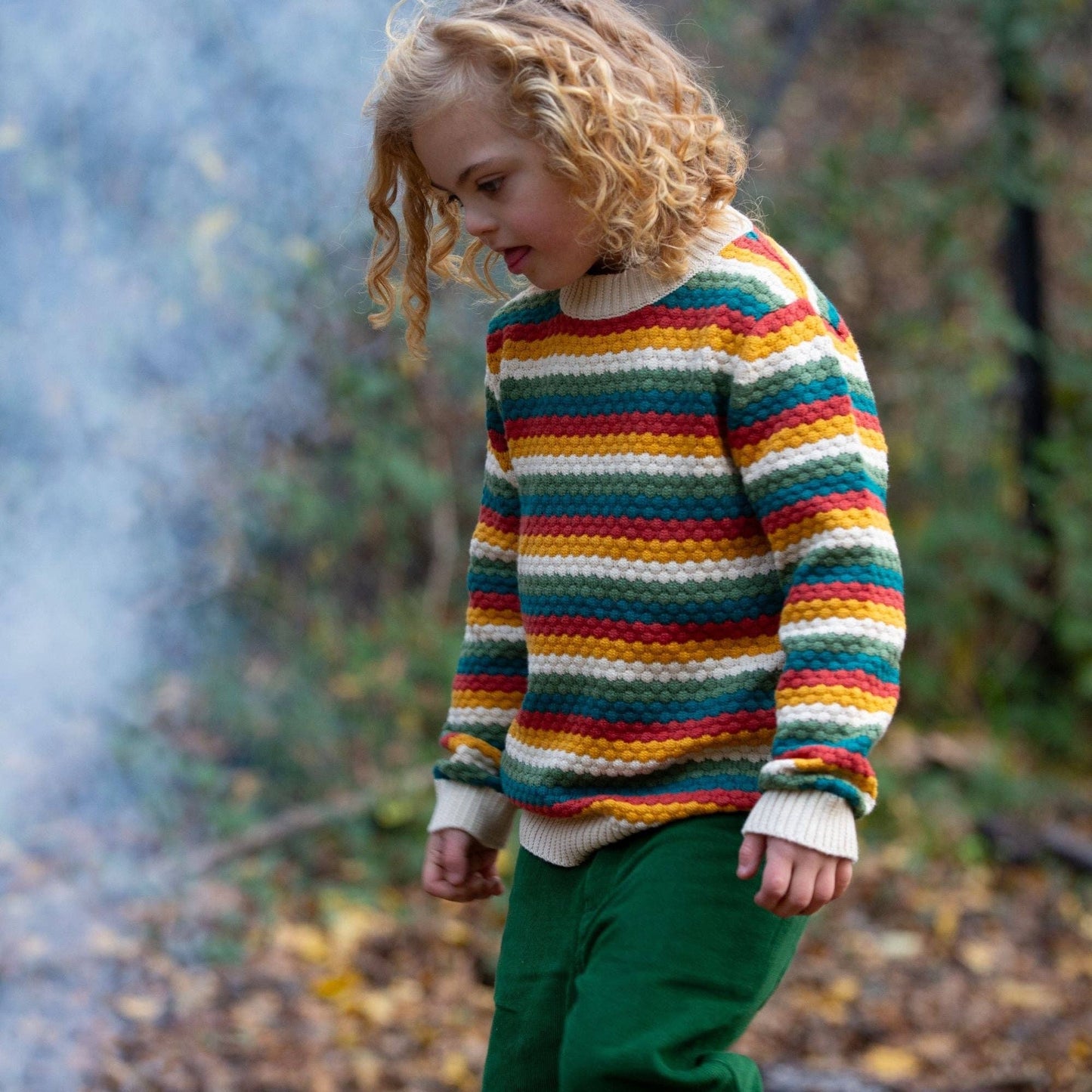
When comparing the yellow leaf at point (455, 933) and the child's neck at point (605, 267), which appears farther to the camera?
the yellow leaf at point (455, 933)

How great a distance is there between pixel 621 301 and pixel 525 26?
0.32m

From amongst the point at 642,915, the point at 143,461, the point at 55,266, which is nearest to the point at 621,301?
the point at 642,915

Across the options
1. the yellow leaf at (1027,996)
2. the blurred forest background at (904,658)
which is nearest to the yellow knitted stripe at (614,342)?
the blurred forest background at (904,658)

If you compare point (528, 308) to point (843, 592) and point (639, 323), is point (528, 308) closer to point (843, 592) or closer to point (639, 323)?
point (639, 323)

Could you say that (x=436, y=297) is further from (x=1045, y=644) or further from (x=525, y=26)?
(x=1045, y=644)

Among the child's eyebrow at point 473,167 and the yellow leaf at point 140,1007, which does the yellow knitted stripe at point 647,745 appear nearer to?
the child's eyebrow at point 473,167

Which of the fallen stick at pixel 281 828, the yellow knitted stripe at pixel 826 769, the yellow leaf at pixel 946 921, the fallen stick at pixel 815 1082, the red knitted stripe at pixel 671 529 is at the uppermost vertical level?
the red knitted stripe at pixel 671 529

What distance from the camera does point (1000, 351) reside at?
18.0 ft

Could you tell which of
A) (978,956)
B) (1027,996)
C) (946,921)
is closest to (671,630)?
(1027,996)

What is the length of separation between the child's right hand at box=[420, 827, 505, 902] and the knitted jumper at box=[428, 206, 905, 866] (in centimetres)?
13

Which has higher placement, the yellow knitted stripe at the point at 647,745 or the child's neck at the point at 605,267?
the child's neck at the point at 605,267

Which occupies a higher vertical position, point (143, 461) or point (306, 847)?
point (143, 461)

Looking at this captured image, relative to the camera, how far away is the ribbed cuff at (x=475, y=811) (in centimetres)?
187

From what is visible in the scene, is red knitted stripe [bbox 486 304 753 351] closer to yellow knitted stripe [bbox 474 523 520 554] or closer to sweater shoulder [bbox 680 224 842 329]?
sweater shoulder [bbox 680 224 842 329]
